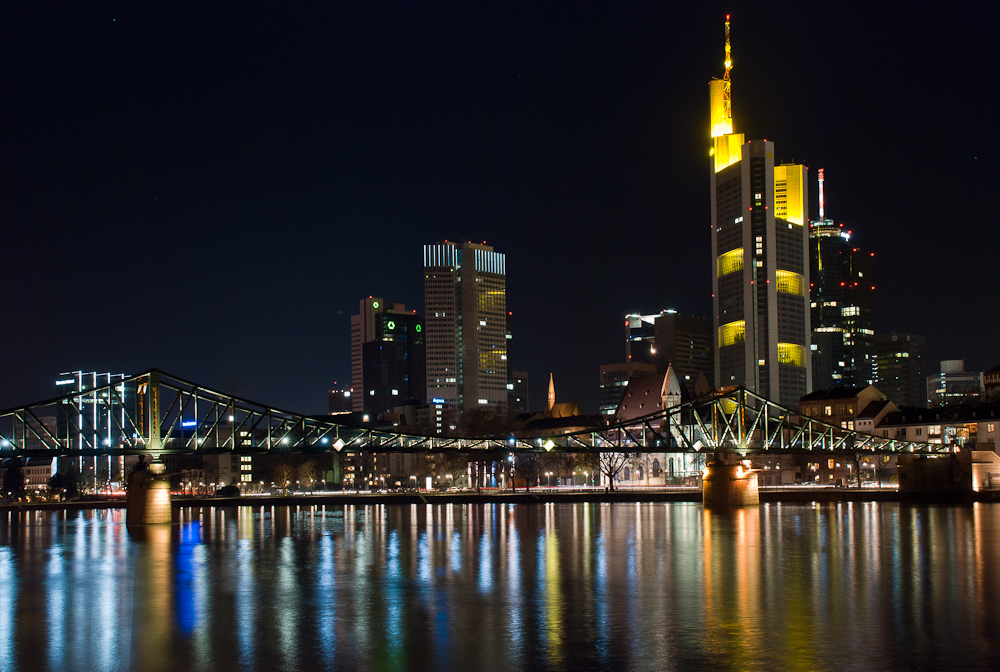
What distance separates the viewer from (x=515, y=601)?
28.4m

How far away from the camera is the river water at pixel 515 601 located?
68.0ft

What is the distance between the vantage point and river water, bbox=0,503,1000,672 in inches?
816

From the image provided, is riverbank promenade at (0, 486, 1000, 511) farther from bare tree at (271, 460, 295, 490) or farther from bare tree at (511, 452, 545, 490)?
bare tree at (271, 460, 295, 490)

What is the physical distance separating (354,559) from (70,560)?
45.1ft

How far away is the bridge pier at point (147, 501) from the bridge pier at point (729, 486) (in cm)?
4316

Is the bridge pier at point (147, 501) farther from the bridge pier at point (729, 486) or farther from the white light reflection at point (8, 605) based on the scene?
the bridge pier at point (729, 486)

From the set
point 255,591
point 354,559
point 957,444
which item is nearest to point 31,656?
point 255,591

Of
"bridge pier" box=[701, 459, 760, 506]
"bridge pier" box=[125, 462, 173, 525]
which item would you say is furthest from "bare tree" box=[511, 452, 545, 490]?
"bridge pier" box=[125, 462, 173, 525]

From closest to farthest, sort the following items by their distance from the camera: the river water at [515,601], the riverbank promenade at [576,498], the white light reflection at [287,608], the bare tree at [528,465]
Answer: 1. the river water at [515,601]
2. the white light reflection at [287,608]
3. the riverbank promenade at [576,498]
4. the bare tree at [528,465]

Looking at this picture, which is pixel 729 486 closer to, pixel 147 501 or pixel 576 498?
pixel 576 498

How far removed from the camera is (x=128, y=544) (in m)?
55.1

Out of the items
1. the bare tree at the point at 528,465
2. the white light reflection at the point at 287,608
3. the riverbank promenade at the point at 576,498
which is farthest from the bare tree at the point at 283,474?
the white light reflection at the point at 287,608

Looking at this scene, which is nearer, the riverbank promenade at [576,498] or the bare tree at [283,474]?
the riverbank promenade at [576,498]

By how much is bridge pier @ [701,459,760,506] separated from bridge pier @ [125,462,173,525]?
43164 millimetres
